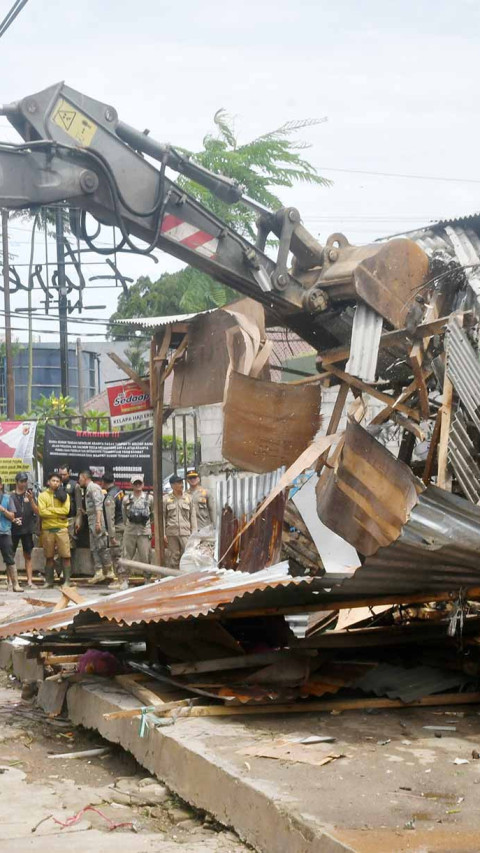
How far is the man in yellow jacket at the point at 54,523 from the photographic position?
16.5 m

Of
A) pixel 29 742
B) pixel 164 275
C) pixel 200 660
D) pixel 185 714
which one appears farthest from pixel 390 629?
pixel 164 275

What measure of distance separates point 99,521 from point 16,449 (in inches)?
121

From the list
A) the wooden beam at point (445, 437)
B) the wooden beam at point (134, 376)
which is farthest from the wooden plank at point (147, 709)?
the wooden beam at point (134, 376)

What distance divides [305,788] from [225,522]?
3.57 meters

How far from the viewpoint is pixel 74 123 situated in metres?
7.08

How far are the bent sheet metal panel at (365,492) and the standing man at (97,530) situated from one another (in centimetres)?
1126

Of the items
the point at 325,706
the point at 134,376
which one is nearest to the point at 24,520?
the point at 134,376

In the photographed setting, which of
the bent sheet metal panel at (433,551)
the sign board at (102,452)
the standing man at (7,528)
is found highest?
the bent sheet metal panel at (433,551)

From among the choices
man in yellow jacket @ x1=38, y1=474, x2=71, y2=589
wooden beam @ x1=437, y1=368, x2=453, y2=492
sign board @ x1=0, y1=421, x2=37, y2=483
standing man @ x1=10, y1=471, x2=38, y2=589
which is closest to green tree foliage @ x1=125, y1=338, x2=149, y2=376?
sign board @ x1=0, y1=421, x2=37, y2=483

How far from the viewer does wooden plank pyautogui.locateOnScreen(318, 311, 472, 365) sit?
7.07 metres

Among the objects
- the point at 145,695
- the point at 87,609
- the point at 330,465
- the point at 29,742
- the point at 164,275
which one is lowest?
the point at 29,742

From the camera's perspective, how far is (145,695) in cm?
622

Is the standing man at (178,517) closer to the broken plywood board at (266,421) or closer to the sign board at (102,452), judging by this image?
the sign board at (102,452)

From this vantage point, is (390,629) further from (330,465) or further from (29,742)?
(29,742)
